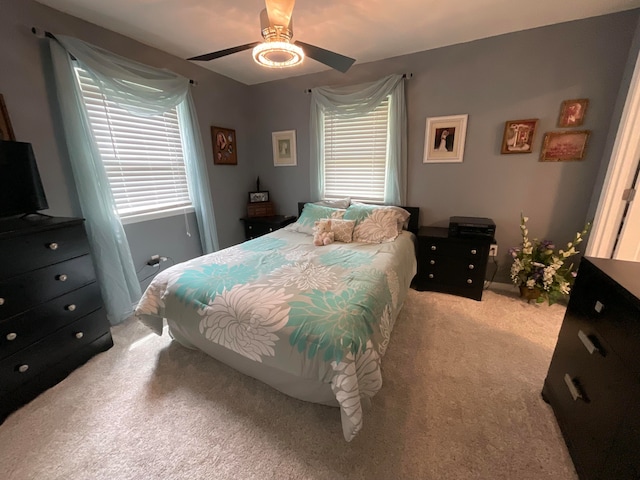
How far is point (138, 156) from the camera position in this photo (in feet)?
8.43

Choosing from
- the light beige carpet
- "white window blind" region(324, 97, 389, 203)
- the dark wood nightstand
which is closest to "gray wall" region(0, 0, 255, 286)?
the dark wood nightstand

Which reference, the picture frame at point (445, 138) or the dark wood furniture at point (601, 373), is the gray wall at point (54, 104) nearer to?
the picture frame at point (445, 138)

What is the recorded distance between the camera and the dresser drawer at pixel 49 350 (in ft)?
4.82

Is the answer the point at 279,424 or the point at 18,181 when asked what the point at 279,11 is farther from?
the point at 279,424

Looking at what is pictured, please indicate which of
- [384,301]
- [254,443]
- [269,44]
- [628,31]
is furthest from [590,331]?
[628,31]

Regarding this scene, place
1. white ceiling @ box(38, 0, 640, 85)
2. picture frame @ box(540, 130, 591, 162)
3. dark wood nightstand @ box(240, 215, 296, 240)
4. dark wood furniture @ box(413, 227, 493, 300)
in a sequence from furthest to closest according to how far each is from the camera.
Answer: dark wood nightstand @ box(240, 215, 296, 240)
dark wood furniture @ box(413, 227, 493, 300)
picture frame @ box(540, 130, 591, 162)
white ceiling @ box(38, 0, 640, 85)

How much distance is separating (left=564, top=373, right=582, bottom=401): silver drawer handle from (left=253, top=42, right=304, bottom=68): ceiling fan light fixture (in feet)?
7.45

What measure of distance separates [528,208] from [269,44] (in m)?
2.76

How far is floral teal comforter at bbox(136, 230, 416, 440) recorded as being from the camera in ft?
4.01

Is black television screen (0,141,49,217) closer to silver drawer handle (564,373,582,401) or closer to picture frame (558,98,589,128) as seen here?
silver drawer handle (564,373,582,401)

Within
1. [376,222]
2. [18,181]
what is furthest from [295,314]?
[18,181]

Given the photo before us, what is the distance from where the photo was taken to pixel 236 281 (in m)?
1.66

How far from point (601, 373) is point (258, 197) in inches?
142

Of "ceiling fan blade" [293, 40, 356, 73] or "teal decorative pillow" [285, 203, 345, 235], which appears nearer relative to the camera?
"ceiling fan blade" [293, 40, 356, 73]
